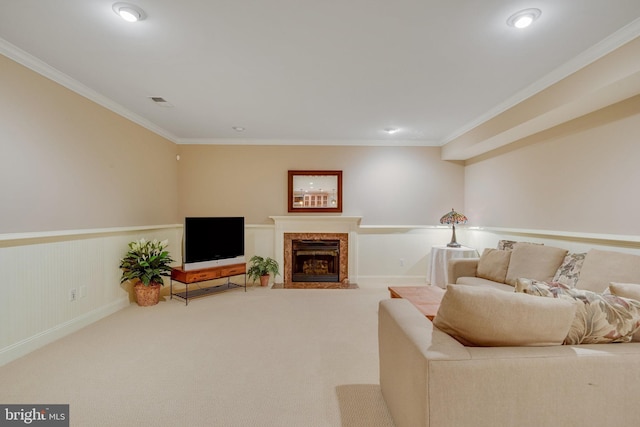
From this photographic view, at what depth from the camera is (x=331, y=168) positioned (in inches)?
214

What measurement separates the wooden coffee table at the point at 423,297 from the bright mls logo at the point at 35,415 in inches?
103

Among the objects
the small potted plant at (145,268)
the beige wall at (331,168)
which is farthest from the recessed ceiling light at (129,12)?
the beige wall at (331,168)

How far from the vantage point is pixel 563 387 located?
1210mm

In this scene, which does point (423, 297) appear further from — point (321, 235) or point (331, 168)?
point (331, 168)

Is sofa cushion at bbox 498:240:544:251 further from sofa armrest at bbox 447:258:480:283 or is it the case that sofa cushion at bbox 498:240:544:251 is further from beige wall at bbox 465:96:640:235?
sofa armrest at bbox 447:258:480:283

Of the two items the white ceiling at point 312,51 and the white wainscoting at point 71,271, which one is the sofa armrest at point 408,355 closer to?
the white ceiling at point 312,51

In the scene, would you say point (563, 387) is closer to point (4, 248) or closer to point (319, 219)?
point (4, 248)

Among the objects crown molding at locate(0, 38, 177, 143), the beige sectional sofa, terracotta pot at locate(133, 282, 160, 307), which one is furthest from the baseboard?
the beige sectional sofa

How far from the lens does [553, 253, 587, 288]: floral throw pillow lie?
112 inches

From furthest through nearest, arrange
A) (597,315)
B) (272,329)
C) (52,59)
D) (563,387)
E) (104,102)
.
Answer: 1. (104,102)
2. (272,329)
3. (52,59)
4. (597,315)
5. (563,387)

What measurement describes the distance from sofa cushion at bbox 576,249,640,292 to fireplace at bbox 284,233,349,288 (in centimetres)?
328

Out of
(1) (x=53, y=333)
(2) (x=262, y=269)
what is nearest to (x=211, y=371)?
(1) (x=53, y=333)

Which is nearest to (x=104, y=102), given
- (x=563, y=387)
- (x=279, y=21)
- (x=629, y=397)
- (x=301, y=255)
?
(x=279, y=21)

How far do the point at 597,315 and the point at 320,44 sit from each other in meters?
2.39
